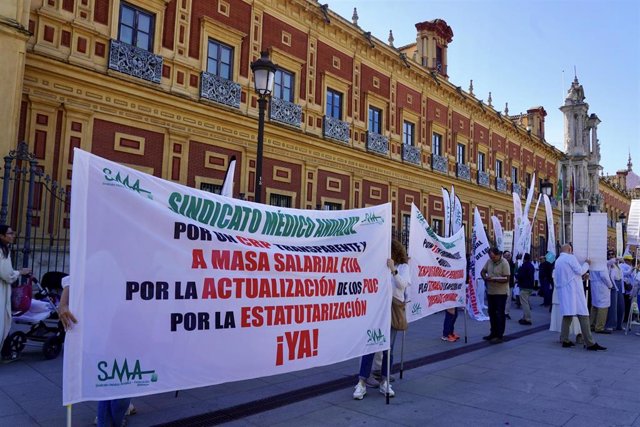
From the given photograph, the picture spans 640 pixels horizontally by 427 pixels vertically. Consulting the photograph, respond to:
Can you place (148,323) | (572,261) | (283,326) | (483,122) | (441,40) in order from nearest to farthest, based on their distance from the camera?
(148,323)
(283,326)
(572,261)
(441,40)
(483,122)

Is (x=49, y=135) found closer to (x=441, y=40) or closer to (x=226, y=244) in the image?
(x=226, y=244)

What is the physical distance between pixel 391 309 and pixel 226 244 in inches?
101

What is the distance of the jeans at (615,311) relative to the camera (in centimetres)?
1121

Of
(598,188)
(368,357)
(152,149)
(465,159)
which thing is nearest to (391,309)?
(368,357)

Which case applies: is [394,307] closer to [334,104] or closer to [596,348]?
[596,348]

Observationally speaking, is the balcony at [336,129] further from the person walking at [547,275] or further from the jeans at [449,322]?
the jeans at [449,322]

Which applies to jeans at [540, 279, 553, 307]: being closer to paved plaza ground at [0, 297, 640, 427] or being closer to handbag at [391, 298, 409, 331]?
paved plaza ground at [0, 297, 640, 427]

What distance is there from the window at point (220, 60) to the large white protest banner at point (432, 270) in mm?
10033

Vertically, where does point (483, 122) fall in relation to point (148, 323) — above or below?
above

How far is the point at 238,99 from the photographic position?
14836 millimetres

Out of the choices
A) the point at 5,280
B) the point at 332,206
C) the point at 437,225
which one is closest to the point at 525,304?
the point at 332,206

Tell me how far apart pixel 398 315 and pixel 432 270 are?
4.67 ft

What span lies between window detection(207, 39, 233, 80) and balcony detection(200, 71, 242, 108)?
1.20 feet

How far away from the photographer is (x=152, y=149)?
1288cm
